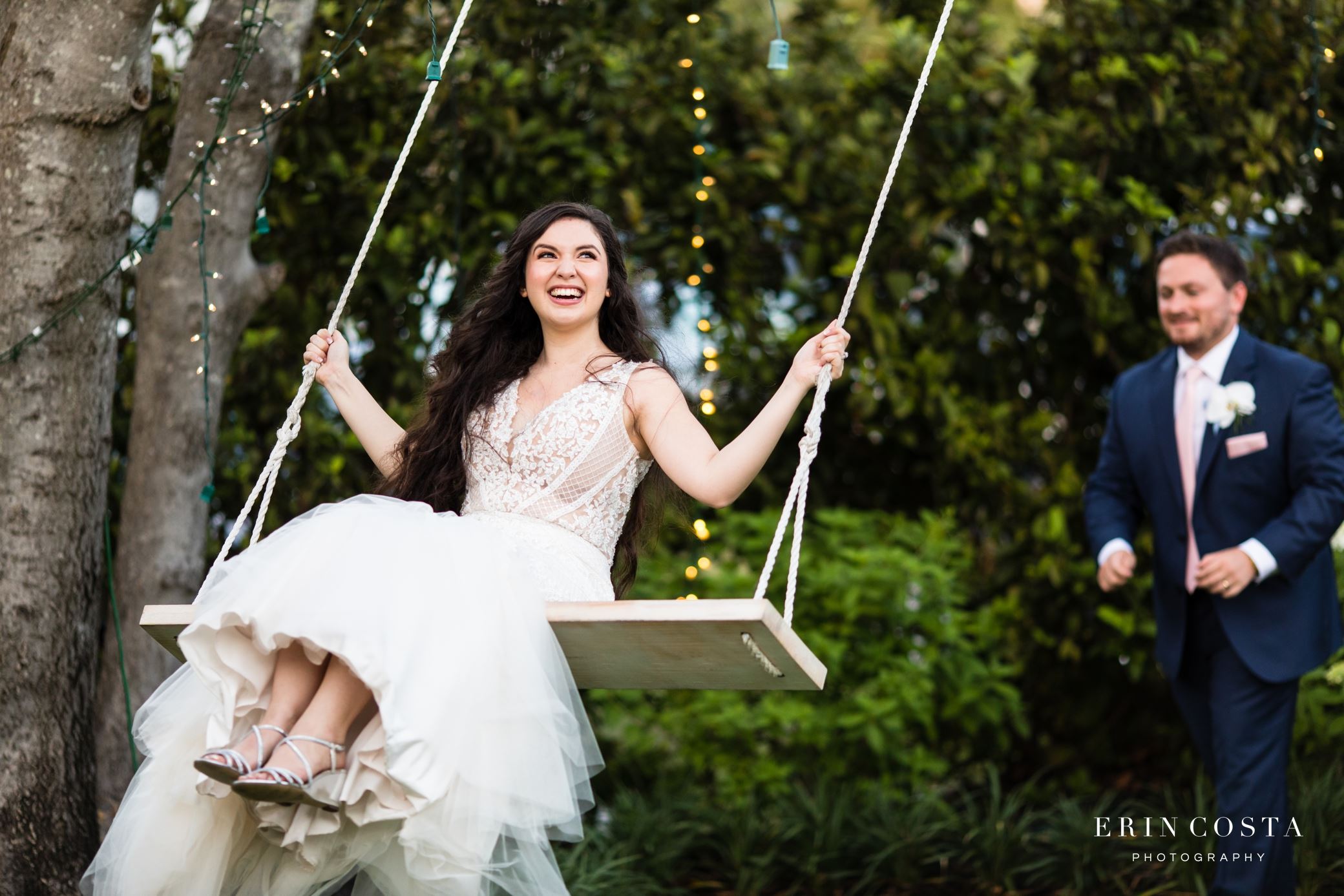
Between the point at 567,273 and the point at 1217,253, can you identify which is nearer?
the point at 567,273

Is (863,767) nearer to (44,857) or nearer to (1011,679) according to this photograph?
(1011,679)

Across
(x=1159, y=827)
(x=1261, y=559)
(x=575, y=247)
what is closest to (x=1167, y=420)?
(x=1261, y=559)

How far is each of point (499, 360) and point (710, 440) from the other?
2.08 feet

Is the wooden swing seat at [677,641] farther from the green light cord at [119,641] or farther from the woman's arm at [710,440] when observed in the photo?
→ the green light cord at [119,641]

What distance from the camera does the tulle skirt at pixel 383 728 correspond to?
2.35 metres

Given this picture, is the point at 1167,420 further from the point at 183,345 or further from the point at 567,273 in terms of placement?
the point at 183,345

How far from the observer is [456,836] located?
2363mm

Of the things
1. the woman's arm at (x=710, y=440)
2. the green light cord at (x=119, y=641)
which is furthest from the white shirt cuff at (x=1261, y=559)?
the green light cord at (x=119, y=641)

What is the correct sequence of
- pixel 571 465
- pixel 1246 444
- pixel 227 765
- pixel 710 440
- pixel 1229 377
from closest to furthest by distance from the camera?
pixel 227 765 < pixel 710 440 < pixel 571 465 < pixel 1246 444 < pixel 1229 377

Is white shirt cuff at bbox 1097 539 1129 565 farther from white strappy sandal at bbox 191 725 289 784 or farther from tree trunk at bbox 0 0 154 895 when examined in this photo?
tree trunk at bbox 0 0 154 895

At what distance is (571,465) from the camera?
10.0 feet

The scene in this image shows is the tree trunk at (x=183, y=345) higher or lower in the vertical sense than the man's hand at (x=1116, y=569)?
higher

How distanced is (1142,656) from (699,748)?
1.46m

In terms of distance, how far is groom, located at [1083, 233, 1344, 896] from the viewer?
3.49 meters
